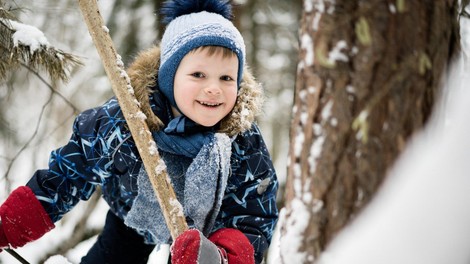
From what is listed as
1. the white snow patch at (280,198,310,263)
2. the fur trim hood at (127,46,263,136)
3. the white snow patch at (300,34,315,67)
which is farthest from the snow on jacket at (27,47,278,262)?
the white snow patch at (300,34,315,67)

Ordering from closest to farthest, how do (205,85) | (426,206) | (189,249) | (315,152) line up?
1. (426,206)
2. (315,152)
3. (189,249)
4. (205,85)

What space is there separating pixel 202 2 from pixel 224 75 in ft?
1.39

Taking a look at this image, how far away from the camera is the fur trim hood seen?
220 cm

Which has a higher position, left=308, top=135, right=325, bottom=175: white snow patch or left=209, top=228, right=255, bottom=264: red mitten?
left=308, top=135, right=325, bottom=175: white snow patch

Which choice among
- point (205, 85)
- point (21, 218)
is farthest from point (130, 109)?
point (21, 218)

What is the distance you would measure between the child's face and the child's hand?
500 mm

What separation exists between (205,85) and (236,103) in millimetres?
220

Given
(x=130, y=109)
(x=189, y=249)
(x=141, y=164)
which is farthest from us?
(x=141, y=164)

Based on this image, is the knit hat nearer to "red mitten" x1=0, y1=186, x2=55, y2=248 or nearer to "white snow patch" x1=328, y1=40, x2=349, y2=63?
"red mitten" x1=0, y1=186, x2=55, y2=248

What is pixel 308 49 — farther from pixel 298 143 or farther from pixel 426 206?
pixel 426 206

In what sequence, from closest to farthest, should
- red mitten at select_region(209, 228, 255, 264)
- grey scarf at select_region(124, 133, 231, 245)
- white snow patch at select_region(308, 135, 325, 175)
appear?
1. white snow patch at select_region(308, 135, 325, 175)
2. red mitten at select_region(209, 228, 255, 264)
3. grey scarf at select_region(124, 133, 231, 245)

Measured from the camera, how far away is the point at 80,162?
2.36m

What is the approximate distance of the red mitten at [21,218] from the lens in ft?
7.49

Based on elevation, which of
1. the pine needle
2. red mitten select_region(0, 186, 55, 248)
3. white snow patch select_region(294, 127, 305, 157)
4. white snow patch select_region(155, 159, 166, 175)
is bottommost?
red mitten select_region(0, 186, 55, 248)
